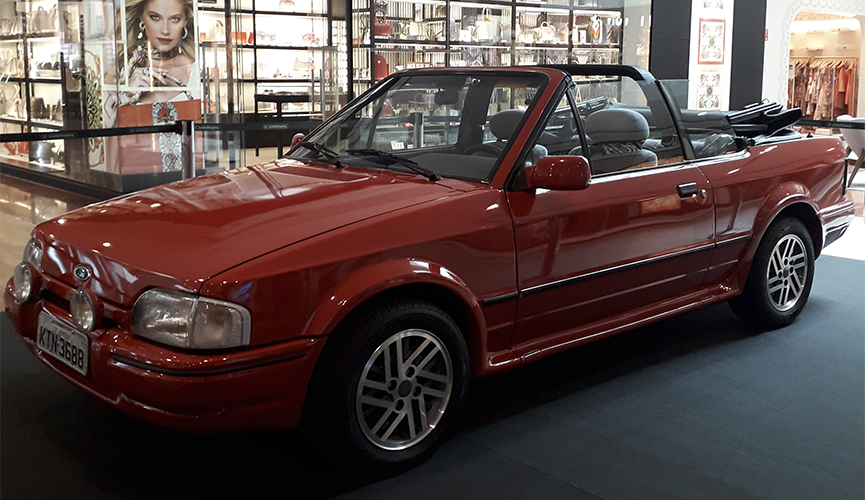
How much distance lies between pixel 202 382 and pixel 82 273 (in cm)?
61

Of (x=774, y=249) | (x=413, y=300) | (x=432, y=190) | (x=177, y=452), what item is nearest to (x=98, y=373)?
(x=177, y=452)

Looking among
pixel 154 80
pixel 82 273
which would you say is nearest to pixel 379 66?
pixel 154 80

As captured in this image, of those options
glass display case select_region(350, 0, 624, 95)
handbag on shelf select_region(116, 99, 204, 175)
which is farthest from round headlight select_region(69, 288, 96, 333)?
glass display case select_region(350, 0, 624, 95)

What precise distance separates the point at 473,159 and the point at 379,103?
0.75 meters

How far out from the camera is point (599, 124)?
333 centimetres

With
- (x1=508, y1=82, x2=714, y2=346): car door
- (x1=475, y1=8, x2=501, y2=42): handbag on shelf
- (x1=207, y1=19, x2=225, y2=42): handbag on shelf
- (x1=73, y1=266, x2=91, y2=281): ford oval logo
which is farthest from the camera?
(x1=475, y1=8, x2=501, y2=42): handbag on shelf

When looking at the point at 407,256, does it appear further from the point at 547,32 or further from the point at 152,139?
the point at 547,32

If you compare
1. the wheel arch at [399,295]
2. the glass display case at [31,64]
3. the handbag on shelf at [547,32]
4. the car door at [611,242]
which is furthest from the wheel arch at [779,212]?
the handbag on shelf at [547,32]

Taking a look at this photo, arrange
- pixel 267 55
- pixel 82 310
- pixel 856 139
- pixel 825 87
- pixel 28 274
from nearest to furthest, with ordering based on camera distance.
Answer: pixel 82 310, pixel 28 274, pixel 856 139, pixel 267 55, pixel 825 87

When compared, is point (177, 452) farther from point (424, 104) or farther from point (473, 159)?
point (424, 104)

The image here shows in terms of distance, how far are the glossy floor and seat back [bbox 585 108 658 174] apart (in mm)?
3219

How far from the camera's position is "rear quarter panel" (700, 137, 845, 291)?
3.62 meters

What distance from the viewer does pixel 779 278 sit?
4016 millimetres

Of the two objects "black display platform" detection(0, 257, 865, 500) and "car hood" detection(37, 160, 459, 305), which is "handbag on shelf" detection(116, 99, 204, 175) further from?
"car hood" detection(37, 160, 459, 305)
